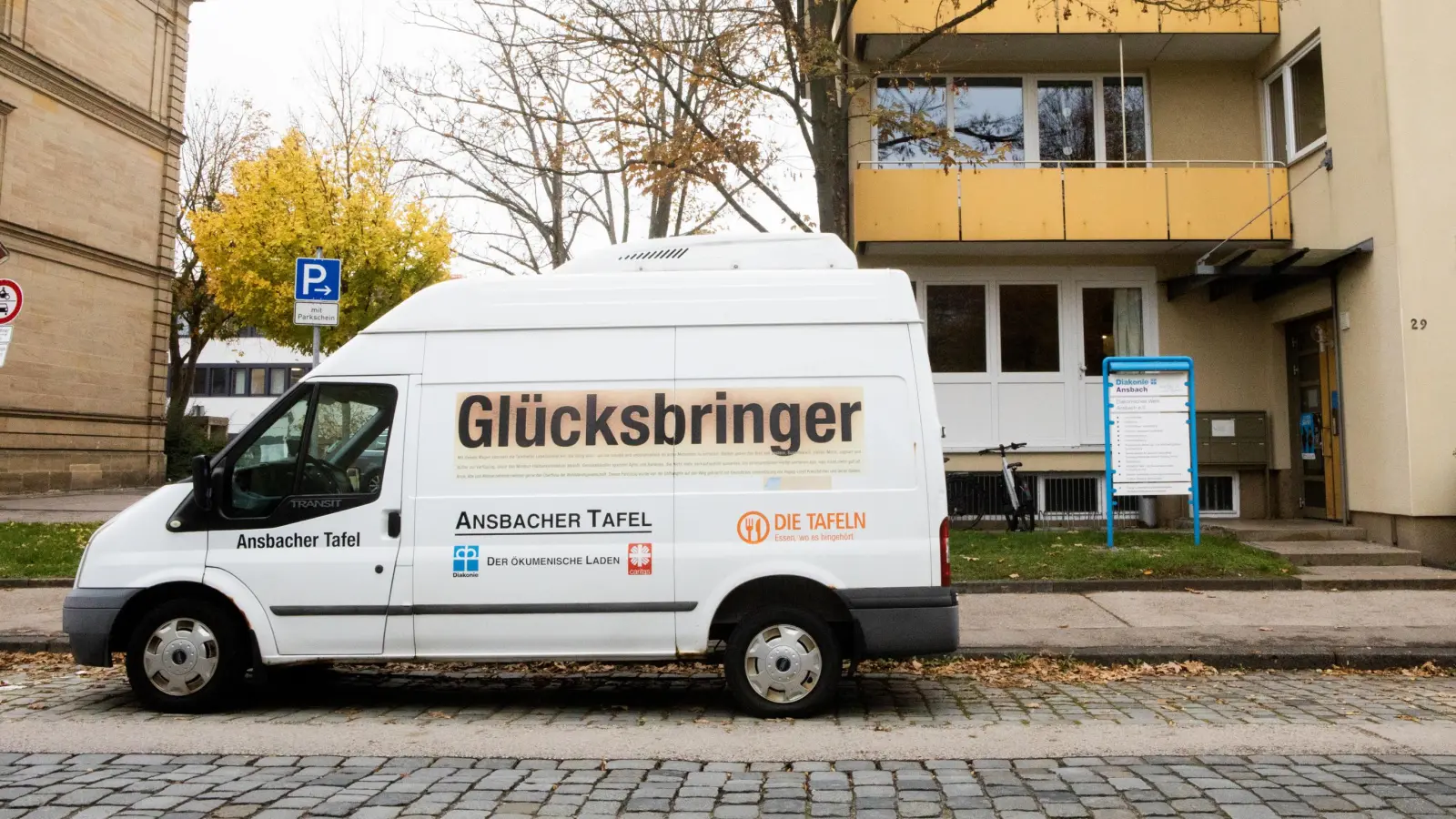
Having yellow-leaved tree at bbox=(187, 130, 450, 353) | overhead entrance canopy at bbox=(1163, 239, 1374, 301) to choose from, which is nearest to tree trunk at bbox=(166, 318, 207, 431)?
yellow-leaved tree at bbox=(187, 130, 450, 353)

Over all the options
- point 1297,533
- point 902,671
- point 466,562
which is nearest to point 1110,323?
point 1297,533

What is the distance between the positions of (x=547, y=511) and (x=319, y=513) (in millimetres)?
1311

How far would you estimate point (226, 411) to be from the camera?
61281mm

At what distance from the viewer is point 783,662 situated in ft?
18.7

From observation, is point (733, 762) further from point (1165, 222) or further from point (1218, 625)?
point (1165, 222)

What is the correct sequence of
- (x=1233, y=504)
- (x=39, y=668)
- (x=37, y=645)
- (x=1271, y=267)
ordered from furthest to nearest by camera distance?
(x=1233, y=504)
(x=1271, y=267)
(x=37, y=645)
(x=39, y=668)

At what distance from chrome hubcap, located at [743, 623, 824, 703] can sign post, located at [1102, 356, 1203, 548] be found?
7029mm

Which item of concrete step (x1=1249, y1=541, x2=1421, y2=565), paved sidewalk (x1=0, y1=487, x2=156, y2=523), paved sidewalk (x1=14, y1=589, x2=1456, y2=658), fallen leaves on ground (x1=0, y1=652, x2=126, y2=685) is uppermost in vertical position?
paved sidewalk (x1=0, y1=487, x2=156, y2=523)

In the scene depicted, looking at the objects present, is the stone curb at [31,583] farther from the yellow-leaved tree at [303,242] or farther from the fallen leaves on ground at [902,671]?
the yellow-leaved tree at [303,242]

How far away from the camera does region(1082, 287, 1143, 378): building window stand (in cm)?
1459

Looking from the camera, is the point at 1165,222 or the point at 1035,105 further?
the point at 1035,105

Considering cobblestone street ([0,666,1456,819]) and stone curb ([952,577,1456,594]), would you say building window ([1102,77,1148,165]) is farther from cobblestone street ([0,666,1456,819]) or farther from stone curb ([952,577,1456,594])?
cobblestone street ([0,666,1456,819])

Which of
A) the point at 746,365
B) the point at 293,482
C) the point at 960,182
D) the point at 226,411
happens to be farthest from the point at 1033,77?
the point at 226,411

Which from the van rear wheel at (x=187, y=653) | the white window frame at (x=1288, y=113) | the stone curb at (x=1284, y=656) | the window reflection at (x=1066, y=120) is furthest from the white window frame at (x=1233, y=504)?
the van rear wheel at (x=187, y=653)
